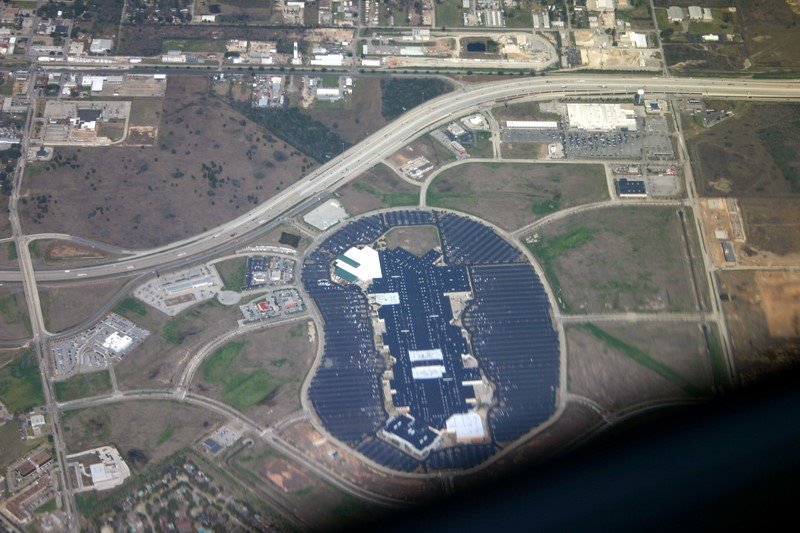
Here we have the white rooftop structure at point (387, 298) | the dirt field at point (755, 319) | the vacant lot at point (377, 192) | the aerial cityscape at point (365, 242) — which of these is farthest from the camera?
the vacant lot at point (377, 192)

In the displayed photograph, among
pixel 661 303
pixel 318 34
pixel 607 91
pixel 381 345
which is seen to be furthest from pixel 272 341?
pixel 607 91

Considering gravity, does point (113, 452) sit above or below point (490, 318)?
below

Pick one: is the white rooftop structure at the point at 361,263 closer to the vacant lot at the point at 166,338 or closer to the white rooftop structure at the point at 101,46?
the vacant lot at the point at 166,338

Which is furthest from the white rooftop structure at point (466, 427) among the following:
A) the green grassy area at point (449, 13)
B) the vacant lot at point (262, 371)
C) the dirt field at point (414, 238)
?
the green grassy area at point (449, 13)

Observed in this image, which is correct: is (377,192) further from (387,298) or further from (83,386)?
(83,386)

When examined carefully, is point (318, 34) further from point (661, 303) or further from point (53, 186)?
point (661, 303)

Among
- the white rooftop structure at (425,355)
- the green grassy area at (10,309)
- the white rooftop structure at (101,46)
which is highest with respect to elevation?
the white rooftop structure at (101,46)

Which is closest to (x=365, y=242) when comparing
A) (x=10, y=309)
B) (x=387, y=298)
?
(x=387, y=298)
